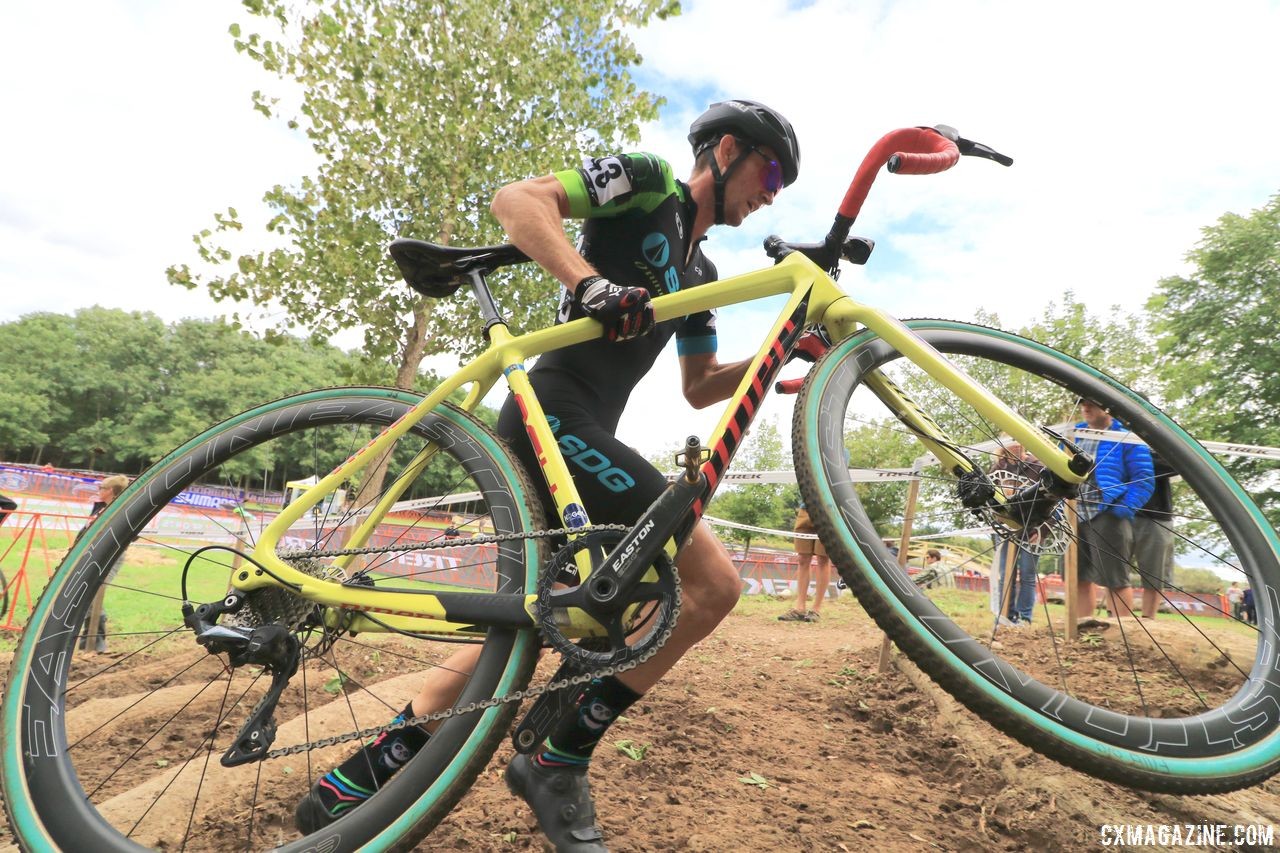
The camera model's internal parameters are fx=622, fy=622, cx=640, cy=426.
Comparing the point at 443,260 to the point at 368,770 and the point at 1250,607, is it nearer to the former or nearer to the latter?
the point at 368,770

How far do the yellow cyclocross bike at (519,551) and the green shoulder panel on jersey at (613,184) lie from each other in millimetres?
365

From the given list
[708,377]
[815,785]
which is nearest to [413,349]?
[708,377]

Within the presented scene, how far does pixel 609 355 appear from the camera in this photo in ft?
7.57

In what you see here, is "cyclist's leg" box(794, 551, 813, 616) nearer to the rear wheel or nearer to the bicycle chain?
the rear wheel

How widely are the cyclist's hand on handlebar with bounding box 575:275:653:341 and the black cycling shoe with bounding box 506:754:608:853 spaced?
1.42 m

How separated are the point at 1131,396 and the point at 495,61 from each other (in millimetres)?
7901

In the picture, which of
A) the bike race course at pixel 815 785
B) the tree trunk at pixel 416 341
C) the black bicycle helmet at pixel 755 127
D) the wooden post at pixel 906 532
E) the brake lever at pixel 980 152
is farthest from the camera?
the tree trunk at pixel 416 341

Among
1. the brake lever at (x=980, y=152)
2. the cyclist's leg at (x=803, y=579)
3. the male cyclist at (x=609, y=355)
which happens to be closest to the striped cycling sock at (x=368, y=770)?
the male cyclist at (x=609, y=355)

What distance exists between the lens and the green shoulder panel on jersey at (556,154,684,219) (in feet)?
7.11

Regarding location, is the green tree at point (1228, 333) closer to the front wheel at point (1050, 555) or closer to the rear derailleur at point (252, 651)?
the front wheel at point (1050, 555)

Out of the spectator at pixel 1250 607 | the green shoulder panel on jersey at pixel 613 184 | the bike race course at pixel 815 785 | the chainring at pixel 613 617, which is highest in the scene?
the green shoulder panel on jersey at pixel 613 184

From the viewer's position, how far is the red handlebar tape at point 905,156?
2002mm

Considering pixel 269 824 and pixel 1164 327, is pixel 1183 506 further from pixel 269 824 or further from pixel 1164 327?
pixel 1164 327

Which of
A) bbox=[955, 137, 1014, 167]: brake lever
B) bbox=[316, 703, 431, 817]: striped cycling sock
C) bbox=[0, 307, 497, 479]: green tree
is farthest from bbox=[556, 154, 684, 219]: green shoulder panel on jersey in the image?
bbox=[0, 307, 497, 479]: green tree
